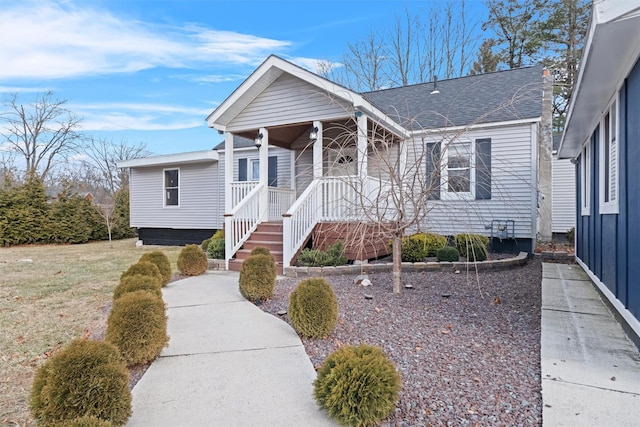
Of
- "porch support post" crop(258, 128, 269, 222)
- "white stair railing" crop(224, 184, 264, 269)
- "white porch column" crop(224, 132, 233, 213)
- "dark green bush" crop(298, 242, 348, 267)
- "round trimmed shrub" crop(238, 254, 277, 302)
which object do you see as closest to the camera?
"round trimmed shrub" crop(238, 254, 277, 302)

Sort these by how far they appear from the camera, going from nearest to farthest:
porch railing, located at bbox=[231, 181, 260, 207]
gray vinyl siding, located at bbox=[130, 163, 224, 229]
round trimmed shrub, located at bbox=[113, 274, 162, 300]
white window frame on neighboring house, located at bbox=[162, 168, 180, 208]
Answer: round trimmed shrub, located at bbox=[113, 274, 162, 300], porch railing, located at bbox=[231, 181, 260, 207], gray vinyl siding, located at bbox=[130, 163, 224, 229], white window frame on neighboring house, located at bbox=[162, 168, 180, 208]

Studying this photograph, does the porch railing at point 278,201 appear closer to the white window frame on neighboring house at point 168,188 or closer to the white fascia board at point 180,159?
the white fascia board at point 180,159

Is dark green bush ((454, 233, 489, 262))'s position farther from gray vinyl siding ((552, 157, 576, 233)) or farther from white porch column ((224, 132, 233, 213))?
gray vinyl siding ((552, 157, 576, 233))

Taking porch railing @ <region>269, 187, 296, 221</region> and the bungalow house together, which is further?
porch railing @ <region>269, 187, 296, 221</region>

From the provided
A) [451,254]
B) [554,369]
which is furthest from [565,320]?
[451,254]

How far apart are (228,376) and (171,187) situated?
12710 mm

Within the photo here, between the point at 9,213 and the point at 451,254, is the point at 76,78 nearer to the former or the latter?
the point at 9,213

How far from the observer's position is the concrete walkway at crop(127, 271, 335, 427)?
211cm

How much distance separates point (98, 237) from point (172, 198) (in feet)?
19.1

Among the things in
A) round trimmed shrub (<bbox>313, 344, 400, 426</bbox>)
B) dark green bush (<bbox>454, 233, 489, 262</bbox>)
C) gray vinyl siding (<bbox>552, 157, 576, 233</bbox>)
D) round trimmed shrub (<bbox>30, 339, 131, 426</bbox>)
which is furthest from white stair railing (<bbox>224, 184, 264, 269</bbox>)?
gray vinyl siding (<bbox>552, 157, 576, 233</bbox>)

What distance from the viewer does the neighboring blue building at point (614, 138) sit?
265 cm

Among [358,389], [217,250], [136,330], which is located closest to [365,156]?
[136,330]

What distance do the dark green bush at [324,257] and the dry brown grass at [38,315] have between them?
10.3 ft

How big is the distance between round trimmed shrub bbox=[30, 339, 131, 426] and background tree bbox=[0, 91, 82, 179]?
28.0 metres
